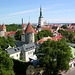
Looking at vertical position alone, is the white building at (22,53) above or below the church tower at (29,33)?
below

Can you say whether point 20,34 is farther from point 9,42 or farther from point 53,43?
point 53,43

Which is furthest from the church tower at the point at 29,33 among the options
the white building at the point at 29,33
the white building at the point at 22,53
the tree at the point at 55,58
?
the tree at the point at 55,58

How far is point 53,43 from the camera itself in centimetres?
2062

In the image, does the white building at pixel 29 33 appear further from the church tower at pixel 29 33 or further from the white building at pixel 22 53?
the white building at pixel 22 53

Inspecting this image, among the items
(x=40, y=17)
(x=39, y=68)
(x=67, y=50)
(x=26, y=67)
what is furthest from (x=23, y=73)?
(x=40, y=17)

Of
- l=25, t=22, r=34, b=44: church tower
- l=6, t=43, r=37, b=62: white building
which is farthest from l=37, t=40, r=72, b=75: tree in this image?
l=25, t=22, r=34, b=44: church tower

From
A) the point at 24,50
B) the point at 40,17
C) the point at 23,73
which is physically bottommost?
the point at 23,73

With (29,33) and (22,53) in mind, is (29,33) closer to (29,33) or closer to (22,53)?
(29,33)

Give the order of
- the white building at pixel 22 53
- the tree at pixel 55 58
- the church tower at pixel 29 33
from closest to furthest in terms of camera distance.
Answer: the tree at pixel 55 58
the white building at pixel 22 53
the church tower at pixel 29 33

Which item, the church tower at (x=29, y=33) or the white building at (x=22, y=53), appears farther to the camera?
the church tower at (x=29, y=33)

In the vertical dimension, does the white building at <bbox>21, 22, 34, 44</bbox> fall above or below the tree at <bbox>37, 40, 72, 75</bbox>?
above

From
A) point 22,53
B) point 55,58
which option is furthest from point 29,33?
point 55,58

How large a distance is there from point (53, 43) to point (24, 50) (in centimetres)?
980

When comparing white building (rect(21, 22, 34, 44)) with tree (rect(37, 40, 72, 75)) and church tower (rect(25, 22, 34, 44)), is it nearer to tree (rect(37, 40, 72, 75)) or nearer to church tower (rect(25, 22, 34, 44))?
church tower (rect(25, 22, 34, 44))
